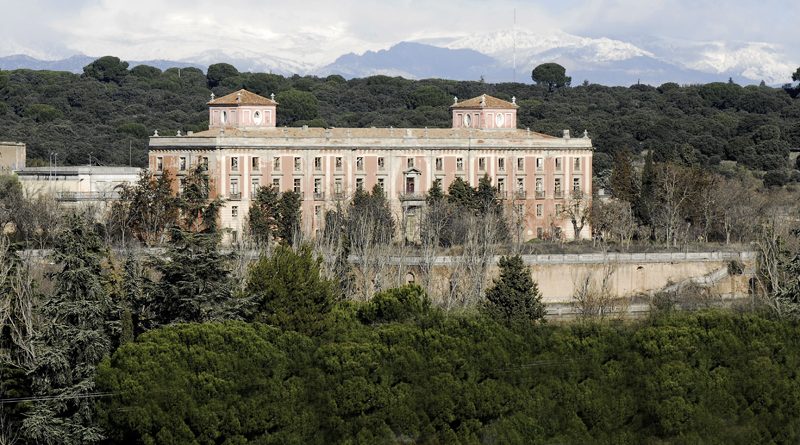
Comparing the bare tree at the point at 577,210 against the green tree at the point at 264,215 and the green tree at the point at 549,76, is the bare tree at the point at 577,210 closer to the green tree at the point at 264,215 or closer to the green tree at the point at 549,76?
the green tree at the point at 264,215

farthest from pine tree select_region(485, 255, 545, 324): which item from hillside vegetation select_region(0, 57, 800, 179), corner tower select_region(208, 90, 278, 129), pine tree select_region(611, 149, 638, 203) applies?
hillside vegetation select_region(0, 57, 800, 179)

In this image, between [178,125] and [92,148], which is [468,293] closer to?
[92,148]

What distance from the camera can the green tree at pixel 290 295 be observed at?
1848 inches

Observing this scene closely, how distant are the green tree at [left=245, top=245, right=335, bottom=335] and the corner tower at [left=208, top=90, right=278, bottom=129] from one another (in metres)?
43.9

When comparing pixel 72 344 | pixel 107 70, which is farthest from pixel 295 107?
pixel 72 344

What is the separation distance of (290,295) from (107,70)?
123 metres

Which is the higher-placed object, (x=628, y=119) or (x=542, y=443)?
(x=628, y=119)

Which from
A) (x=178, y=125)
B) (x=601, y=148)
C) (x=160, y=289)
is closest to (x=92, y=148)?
(x=178, y=125)

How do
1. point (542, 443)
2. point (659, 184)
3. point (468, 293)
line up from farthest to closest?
point (659, 184) → point (468, 293) → point (542, 443)

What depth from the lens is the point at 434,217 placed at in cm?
8144

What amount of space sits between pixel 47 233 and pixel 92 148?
5008 centimetres

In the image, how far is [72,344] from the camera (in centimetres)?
4316

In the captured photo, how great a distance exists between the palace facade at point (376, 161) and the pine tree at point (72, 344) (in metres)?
39.1

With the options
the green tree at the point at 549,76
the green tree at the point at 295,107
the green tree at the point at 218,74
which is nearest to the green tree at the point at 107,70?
the green tree at the point at 218,74
